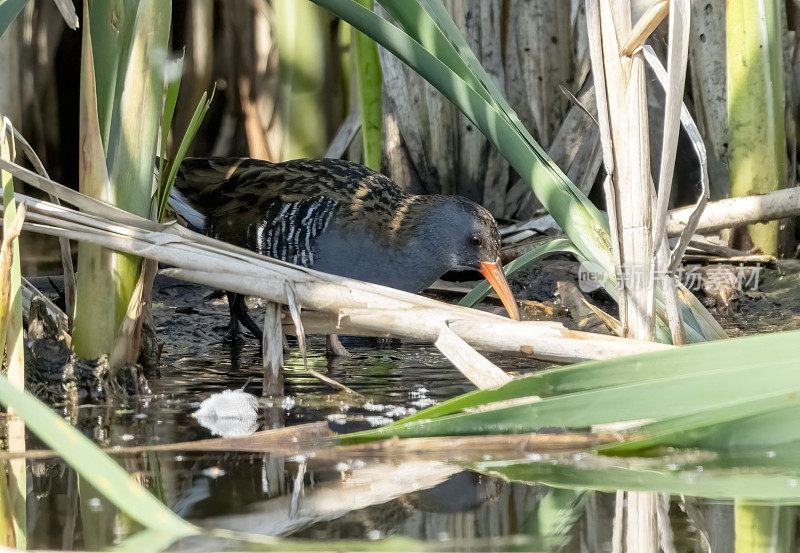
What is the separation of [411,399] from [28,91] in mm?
2579

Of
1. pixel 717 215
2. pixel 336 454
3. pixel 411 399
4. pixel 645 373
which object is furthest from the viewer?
pixel 717 215

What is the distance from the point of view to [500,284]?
365 centimetres

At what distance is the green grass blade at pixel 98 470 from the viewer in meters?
1.18

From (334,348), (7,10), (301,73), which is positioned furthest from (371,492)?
(301,73)

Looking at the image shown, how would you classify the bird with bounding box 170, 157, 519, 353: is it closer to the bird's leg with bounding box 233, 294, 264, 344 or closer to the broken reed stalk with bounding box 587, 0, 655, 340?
the bird's leg with bounding box 233, 294, 264, 344

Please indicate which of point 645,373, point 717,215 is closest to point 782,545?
point 645,373

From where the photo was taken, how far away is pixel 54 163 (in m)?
4.41

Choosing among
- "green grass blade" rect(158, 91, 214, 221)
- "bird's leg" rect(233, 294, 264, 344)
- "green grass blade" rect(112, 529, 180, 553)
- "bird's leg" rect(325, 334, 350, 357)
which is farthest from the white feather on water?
"bird's leg" rect(233, 294, 264, 344)

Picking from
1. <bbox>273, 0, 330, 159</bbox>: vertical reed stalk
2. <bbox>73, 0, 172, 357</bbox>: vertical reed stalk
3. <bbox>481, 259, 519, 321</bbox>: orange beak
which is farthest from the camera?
<bbox>273, 0, 330, 159</bbox>: vertical reed stalk

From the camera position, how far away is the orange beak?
356 cm

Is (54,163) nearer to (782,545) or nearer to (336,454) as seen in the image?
(336,454)

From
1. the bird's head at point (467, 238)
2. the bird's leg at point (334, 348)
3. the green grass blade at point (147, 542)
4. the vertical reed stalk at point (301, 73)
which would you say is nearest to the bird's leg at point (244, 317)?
the bird's leg at point (334, 348)

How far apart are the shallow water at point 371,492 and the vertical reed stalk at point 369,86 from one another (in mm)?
1942

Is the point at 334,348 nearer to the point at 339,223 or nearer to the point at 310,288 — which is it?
the point at 339,223
